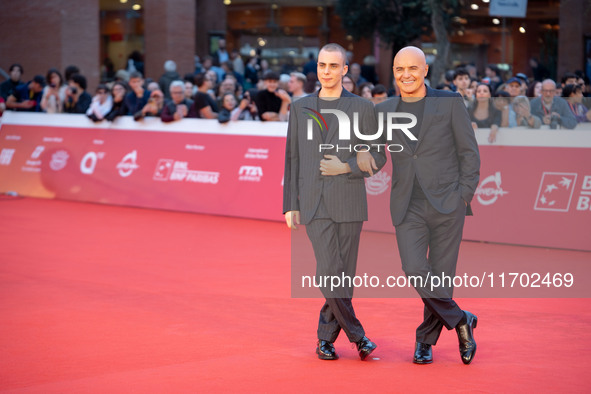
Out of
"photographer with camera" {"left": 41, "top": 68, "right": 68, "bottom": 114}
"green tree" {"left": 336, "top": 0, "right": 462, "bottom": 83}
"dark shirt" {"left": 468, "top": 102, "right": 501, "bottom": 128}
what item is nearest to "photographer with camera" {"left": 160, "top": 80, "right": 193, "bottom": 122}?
"photographer with camera" {"left": 41, "top": 68, "right": 68, "bottom": 114}

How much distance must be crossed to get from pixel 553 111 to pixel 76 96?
862 cm

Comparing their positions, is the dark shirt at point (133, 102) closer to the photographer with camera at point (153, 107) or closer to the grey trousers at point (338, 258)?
the photographer with camera at point (153, 107)

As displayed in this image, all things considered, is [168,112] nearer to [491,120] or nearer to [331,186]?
[491,120]

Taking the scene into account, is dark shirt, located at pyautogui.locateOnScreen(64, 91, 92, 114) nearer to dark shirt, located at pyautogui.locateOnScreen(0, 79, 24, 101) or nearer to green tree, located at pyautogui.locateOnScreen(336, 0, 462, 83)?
dark shirt, located at pyautogui.locateOnScreen(0, 79, 24, 101)

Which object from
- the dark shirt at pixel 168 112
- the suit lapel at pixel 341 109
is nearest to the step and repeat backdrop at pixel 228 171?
the dark shirt at pixel 168 112

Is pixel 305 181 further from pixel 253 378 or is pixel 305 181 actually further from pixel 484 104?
pixel 484 104

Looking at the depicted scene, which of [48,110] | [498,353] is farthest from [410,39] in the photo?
[498,353]

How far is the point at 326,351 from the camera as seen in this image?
5621 mm

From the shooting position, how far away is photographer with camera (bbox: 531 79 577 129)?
10336mm

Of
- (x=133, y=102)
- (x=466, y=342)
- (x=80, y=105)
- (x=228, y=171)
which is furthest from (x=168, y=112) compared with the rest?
(x=466, y=342)

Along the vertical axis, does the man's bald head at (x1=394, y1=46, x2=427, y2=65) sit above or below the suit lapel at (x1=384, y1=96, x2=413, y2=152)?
above

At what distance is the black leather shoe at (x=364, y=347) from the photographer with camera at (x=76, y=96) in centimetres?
1084

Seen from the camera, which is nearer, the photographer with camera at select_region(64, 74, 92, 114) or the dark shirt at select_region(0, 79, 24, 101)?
the photographer with camera at select_region(64, 74, 92, 114)

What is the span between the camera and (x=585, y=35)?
2777cm
